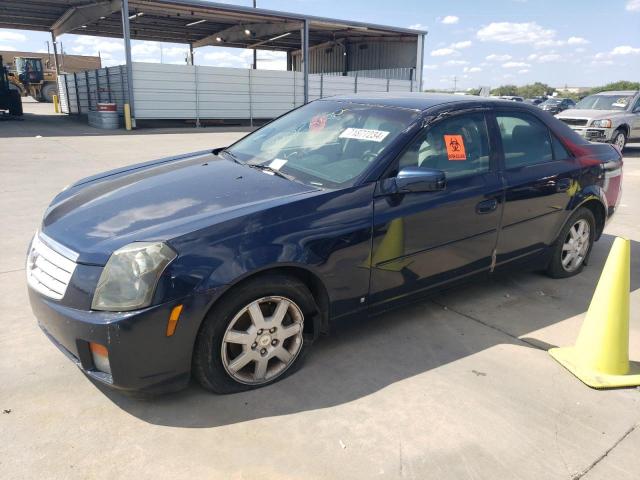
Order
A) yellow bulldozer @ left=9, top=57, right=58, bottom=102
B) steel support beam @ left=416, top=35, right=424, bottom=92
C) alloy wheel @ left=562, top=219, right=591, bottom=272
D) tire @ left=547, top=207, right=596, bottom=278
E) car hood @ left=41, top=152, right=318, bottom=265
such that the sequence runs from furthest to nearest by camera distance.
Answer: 1. yellow bulldozer @ left=9, top=57, right=58, bottom=102
2. steel support beam @ left=416, top=35, right=424, bottom=92
3. alloy wheel @ left=562, top=219, right=591, bottom=272
4. tire @ left=547, top=207, right=596, bottom=278
5. car hood @ left=41, top=152, right=318, bottom=265

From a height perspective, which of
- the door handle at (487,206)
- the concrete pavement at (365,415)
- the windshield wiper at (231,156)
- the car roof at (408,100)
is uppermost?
the car roof at (408,100)

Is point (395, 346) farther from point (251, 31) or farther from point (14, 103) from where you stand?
point (251, 31)

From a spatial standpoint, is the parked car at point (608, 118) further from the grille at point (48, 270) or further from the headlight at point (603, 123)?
the grille at point (48, 270)

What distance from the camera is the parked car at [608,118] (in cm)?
1315

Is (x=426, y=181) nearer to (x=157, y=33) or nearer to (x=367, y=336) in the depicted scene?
(x=367, y=336)

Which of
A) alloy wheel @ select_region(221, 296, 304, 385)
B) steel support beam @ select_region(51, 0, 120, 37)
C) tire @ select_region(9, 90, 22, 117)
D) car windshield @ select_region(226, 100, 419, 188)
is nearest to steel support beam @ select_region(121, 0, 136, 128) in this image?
steel support beam @ select_region(51, 0, 120, 37)

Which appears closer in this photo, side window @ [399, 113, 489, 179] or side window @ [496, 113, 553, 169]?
side window @ [399, 113, 489, 179]

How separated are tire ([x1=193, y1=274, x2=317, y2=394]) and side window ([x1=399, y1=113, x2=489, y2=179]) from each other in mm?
1096

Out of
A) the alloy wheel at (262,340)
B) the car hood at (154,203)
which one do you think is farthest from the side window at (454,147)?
the alloy wheel at (262,340)

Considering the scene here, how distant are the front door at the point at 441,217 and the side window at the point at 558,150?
0.87 m

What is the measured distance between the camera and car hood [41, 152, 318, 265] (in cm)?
245

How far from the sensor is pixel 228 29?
2842 cm

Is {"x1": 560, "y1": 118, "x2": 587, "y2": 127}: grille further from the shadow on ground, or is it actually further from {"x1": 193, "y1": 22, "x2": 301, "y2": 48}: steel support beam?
{"x1": 193, "y1": 22, "x2": 301, "y2": 48}: steel support beam

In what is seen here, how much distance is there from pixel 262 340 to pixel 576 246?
3.25m
